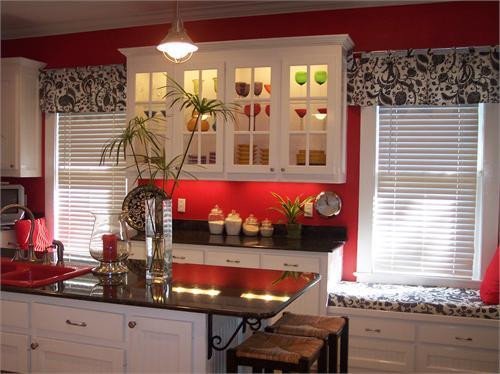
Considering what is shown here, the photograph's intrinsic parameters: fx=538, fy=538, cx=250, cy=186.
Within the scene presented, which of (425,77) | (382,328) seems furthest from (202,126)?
(382,328)

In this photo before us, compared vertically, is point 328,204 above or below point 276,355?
above

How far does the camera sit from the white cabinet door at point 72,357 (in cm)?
225

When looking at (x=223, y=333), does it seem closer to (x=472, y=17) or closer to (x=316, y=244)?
(x=316, y=244)

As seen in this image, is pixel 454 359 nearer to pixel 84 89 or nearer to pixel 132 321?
pixel 132 321

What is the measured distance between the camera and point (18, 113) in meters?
4.78

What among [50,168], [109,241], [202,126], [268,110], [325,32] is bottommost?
[109,241]

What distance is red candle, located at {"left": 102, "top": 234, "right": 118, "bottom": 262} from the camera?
2.57m

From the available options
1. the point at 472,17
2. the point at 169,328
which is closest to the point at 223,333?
the point at 169,328

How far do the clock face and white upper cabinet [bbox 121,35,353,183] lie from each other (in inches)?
10.3

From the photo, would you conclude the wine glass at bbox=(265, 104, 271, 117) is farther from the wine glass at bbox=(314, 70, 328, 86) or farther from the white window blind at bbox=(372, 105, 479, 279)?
the white window blind at bbox=(372, 105, 479, 279)

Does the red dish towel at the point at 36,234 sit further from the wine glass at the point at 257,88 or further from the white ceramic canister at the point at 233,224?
the wine glass at the point at 257,88

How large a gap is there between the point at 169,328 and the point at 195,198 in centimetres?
248

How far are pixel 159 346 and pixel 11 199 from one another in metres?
3.26

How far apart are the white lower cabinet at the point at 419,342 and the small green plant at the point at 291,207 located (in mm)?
830
